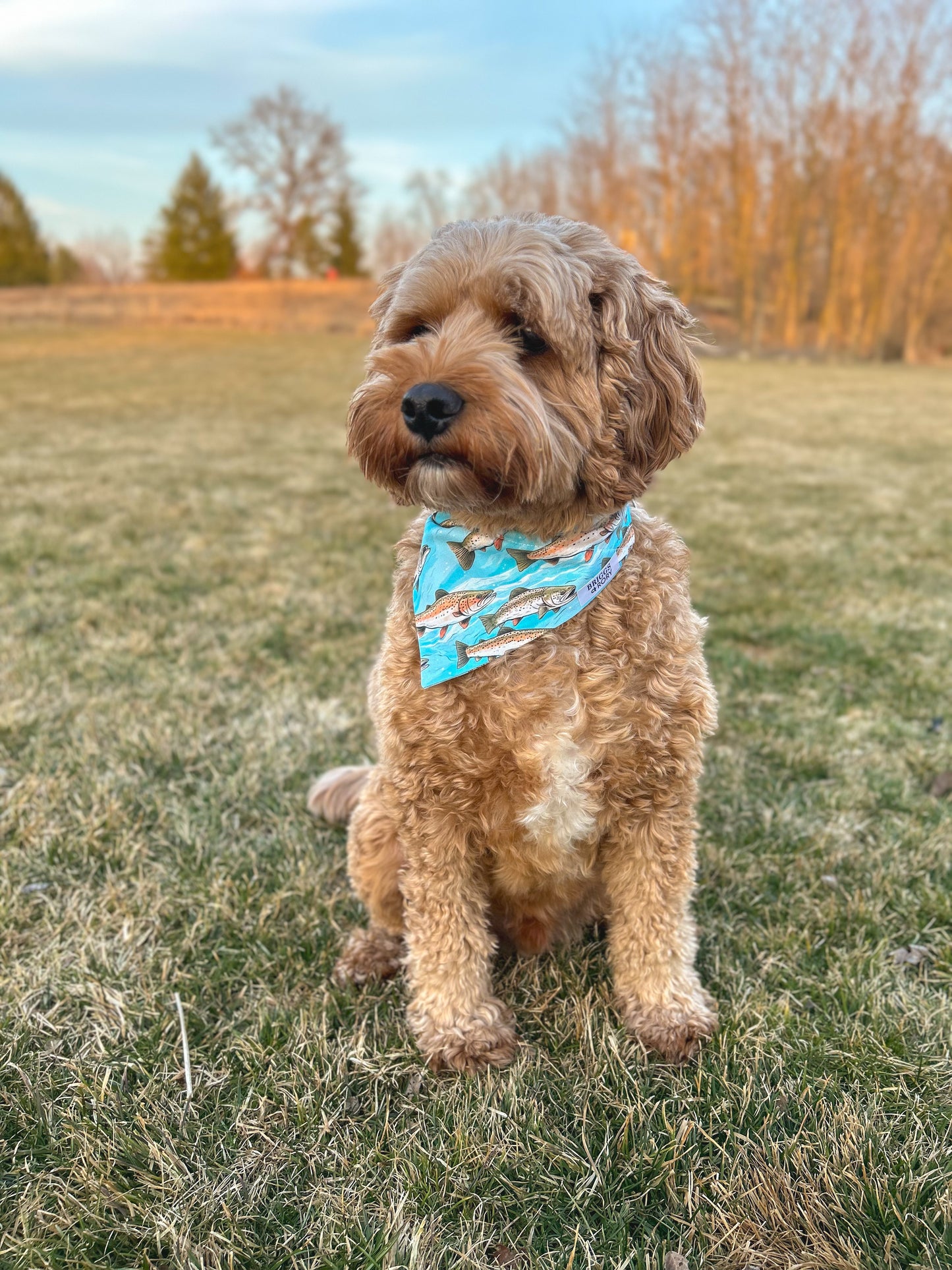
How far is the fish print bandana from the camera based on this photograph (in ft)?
6.88

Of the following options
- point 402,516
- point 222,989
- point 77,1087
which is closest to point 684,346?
point 222,989

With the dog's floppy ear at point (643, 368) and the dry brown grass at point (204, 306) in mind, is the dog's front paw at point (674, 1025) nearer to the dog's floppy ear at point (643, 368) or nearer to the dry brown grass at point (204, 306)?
the dog's floppy ear at point (643, 368)

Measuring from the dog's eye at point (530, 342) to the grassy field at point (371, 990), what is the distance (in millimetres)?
1720

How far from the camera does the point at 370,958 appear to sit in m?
2.59

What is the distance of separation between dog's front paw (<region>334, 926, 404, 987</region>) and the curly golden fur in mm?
206

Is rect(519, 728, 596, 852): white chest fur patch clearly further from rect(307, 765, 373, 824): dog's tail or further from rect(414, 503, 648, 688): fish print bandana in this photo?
rect(307, 765, 373, 824): dog's tail

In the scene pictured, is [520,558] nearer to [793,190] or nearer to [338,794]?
[338,794]

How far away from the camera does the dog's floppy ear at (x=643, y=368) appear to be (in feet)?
6.53

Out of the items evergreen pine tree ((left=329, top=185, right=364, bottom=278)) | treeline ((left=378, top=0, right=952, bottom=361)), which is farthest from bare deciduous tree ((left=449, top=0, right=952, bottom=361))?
evergreen pine tree ((left=329, top=185, right=364, bottom=278))

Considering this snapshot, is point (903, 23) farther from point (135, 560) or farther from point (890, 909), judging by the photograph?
point (890, 909)

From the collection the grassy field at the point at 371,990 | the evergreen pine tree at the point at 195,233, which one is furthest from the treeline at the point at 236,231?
the grassy field at the point at 371,990

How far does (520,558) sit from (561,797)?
0.59 m

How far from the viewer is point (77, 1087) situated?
6.96ft

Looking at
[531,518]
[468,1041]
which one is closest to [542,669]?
[531,518]
